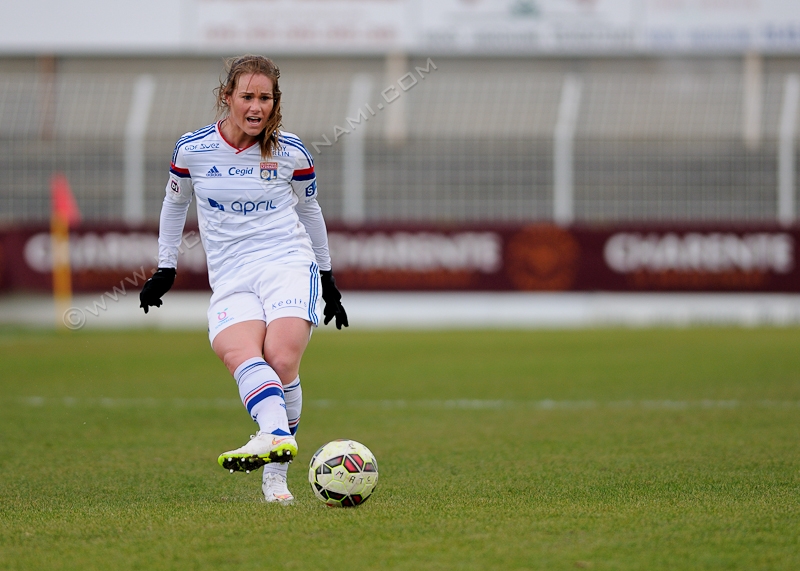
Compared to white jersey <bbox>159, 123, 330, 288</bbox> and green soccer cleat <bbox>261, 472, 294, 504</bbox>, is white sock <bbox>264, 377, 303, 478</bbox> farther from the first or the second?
white jersey <bbox>159, 123, 330, 288</bbox>

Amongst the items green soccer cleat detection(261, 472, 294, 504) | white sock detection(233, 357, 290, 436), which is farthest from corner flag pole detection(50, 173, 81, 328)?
white sock detection(233, 357, 290, 436)

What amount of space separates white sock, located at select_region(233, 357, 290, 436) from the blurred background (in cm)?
1392

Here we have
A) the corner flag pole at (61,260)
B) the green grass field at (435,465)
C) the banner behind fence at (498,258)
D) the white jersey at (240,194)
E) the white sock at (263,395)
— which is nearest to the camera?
the green grass field at (435,465)

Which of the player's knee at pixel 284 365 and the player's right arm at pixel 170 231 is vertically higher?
the player's right arm at pixel 170 231

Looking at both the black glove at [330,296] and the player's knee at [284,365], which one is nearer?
the player's knee at [284,365]

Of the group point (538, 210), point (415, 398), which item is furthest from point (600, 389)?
point (538, 210)

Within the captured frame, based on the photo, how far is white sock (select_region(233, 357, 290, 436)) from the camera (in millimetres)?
4785

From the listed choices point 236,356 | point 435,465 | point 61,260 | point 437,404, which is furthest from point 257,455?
point 61,260

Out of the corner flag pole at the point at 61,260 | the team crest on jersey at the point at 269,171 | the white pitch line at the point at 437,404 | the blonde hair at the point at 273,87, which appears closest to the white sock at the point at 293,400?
the team crest on jersey at the point at 269,171

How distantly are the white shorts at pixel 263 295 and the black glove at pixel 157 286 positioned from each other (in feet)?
1.05

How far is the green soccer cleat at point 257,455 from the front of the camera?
457 cm

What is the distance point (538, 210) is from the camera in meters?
22.7

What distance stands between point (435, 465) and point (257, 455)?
196 cm

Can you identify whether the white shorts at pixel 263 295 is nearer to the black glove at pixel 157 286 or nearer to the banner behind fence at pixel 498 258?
the black glove at pixel 157 286
